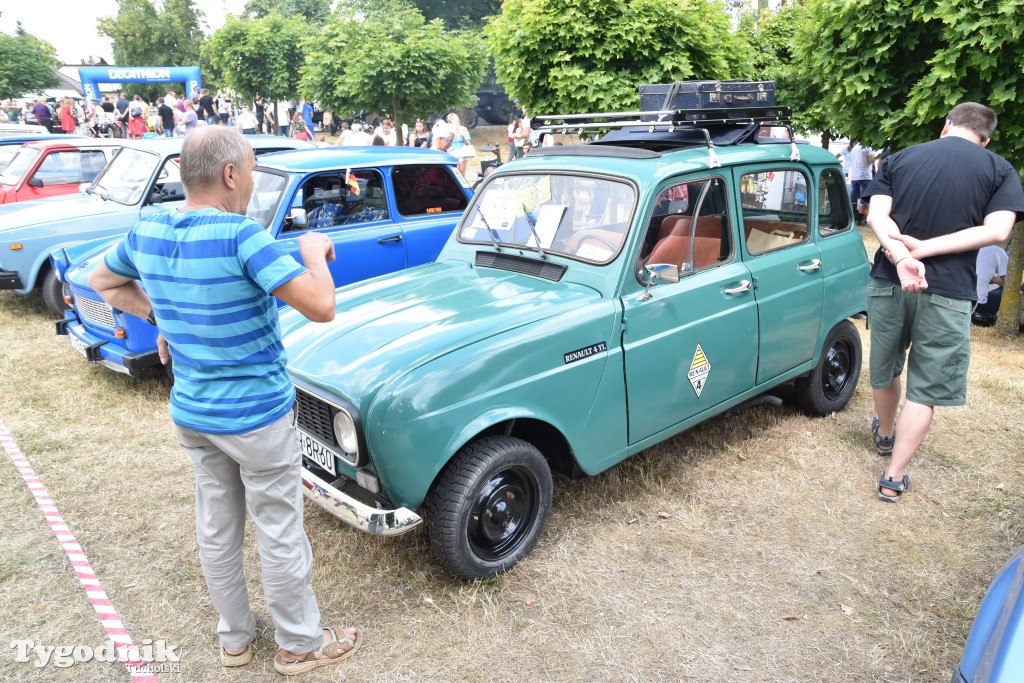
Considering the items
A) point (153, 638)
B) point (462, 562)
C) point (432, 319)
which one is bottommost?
point (153, 638)

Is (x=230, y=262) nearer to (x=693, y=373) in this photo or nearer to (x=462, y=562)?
(x=462, y=562)

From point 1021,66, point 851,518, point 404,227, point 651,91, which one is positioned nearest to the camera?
point 851,518

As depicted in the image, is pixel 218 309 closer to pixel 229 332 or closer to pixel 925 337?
pixel 229 332

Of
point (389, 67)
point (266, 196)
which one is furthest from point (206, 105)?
point (266, 196)

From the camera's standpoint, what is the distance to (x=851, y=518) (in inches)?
156

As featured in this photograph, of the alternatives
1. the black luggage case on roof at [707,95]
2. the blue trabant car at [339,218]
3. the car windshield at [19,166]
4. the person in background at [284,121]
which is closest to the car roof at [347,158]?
the blue trabant car at [339,218]

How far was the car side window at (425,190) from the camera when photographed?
661 cm

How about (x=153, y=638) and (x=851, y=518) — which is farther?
(x=851, y=518)

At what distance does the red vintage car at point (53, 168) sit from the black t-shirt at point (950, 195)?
8392 mm

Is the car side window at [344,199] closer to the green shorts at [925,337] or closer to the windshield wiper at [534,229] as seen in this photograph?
the windshield wiper at [534,229]

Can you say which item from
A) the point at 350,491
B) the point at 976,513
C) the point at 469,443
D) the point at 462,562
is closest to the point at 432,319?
the point at 469,443

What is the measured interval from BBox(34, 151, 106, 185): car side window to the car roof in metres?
4.07

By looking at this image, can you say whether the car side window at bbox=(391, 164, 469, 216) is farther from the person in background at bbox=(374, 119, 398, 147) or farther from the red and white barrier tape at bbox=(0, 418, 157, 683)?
the person in background at bbox=(374, 119, 398, 147)

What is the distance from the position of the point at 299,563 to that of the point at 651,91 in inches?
143
